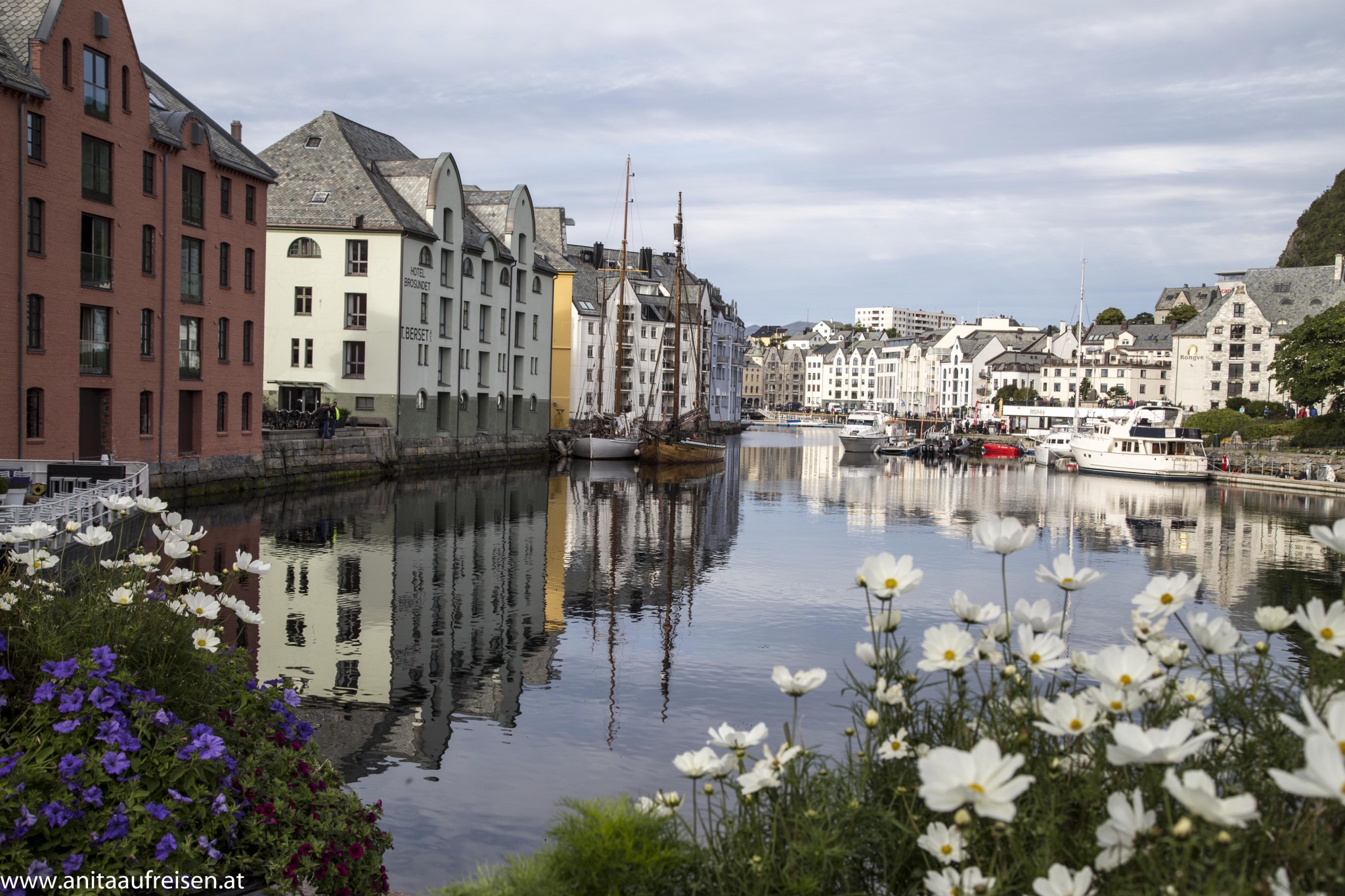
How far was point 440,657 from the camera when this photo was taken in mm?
18625

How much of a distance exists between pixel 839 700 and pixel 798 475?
56.6 m

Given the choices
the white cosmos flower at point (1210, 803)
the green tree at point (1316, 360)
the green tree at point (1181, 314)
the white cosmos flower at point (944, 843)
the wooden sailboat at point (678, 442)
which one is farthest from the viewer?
the green tree at point (1181, 314)

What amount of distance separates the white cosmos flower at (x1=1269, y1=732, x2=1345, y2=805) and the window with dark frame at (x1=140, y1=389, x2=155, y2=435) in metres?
40.2

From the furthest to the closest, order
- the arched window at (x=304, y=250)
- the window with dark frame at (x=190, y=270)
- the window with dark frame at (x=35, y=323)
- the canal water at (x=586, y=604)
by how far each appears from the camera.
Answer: the arched window at (x=304, y=250), the window with dark frame at (x=190, y=270), the window with dark frame at (x=35, y=323), the canal water at (x=586, y=604)

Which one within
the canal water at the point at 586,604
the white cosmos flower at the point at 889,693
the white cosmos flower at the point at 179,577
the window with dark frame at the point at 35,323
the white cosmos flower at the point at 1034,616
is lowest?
the canal water at the point at 586,604

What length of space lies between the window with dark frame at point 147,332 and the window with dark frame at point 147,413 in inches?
55.3

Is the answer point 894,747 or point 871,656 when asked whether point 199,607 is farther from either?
point 894,747

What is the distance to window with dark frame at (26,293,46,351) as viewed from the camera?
109 ft

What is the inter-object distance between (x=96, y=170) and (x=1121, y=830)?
38.8 metres

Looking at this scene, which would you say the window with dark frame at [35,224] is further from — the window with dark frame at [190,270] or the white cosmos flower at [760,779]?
the white cosmos flower at [760,779]

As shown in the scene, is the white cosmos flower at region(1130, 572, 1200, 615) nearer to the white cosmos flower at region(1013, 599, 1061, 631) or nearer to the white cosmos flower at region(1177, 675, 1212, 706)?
the white cosmos flower at region(1177, 675, 1212, 706)

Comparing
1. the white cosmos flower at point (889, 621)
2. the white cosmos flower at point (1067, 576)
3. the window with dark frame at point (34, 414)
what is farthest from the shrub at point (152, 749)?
the window with dark frame at point (34, 414)

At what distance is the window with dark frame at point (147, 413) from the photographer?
38.5 metres

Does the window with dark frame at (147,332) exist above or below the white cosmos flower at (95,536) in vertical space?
above
